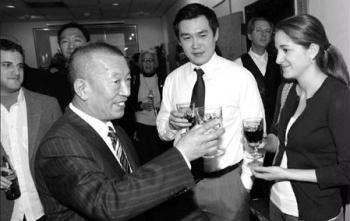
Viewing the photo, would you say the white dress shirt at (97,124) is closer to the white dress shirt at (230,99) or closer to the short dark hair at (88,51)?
the short dark hair at (88,51)

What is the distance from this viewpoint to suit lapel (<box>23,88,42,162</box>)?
183 cm

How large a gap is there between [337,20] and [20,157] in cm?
272

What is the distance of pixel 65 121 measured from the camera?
1.21m

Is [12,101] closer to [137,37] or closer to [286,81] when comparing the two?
[286,81]

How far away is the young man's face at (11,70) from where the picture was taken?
168 cm

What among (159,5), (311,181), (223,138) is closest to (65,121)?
(223,138)

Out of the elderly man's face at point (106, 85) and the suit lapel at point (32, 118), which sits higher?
the elderly man's face at point (106, 85)

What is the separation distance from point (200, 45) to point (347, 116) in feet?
3.16

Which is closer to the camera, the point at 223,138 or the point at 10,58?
the point at 10,58

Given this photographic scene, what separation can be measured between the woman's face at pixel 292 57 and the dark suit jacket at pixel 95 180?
94 cm

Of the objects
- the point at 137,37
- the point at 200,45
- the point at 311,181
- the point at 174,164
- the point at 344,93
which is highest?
the point at 137,37

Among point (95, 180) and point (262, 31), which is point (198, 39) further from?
point (262, 31)

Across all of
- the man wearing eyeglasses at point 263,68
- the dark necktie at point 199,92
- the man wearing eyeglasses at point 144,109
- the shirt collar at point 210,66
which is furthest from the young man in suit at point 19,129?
the man wearing eyeglasses at point 263,68

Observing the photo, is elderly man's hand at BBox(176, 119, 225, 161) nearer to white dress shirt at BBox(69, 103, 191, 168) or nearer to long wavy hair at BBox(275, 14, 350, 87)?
white dress shirt at BBox(69, 103, 191, 168)
